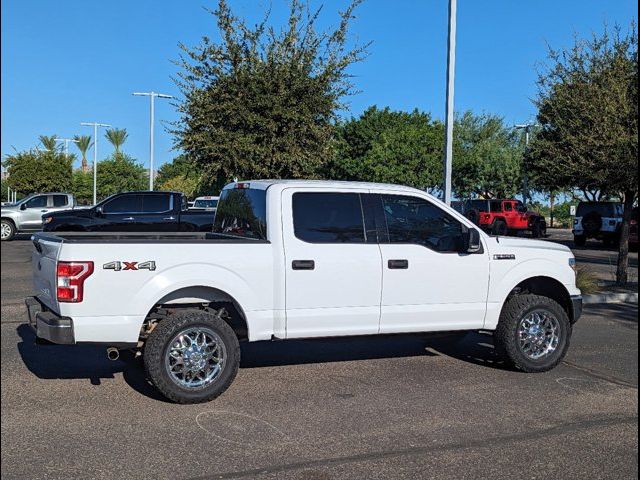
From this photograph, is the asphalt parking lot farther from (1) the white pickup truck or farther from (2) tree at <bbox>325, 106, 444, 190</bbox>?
(2) tree at <bbox>325, 106, 444, 190</bbox>

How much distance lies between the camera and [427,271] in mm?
6238

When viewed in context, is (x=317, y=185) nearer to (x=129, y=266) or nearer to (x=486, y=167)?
(x=129, y=266)

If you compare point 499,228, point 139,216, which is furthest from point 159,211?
point 499,228

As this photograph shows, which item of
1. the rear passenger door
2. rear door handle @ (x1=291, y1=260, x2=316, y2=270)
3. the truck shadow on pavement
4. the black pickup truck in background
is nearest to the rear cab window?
the rear passenger door

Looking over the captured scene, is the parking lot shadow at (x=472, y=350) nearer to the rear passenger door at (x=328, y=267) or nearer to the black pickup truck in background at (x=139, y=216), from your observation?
the rear passenger door at (x=328, y=267)

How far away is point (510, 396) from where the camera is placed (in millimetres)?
5824

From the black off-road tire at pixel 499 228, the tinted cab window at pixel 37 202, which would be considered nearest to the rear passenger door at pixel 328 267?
the tinted cab window at pixel 37 202

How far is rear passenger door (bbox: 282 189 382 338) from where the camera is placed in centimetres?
580

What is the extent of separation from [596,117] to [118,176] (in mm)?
42440

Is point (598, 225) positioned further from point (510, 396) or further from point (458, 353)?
point (510, 396)

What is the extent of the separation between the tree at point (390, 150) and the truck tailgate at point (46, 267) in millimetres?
35518

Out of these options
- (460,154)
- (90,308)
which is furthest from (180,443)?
(460,154)

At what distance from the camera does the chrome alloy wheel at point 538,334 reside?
664cm

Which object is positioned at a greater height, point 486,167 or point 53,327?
point 486,167
